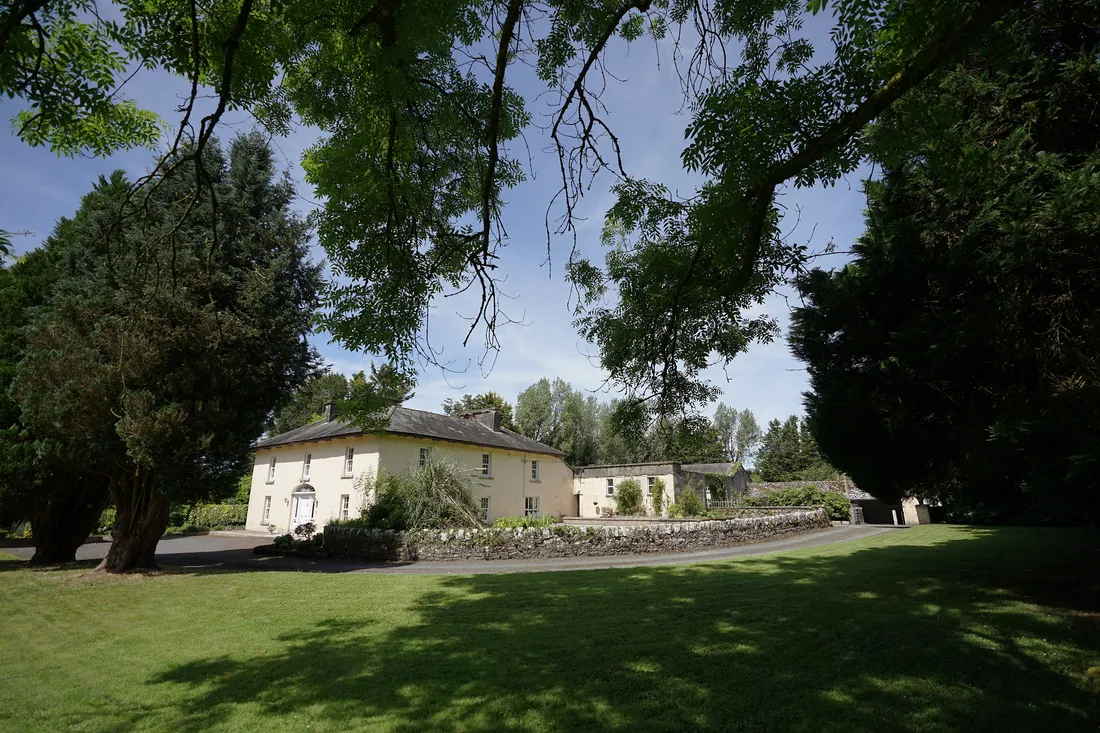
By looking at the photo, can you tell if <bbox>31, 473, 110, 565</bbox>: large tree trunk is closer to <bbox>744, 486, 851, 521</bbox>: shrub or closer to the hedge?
the hedge

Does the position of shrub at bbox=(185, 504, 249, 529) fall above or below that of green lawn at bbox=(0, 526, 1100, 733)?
above

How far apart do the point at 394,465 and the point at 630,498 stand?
47.5ft

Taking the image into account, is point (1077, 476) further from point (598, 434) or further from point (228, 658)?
point (598, 434)

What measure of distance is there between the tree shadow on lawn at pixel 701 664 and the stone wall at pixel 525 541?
304 inches

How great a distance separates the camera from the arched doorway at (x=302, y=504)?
27734mm

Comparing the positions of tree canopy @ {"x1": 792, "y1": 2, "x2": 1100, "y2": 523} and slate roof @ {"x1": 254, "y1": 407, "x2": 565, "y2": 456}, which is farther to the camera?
slate roof @ {"x1": 254, "y1": 407, "x2": 565, "y2": 456}

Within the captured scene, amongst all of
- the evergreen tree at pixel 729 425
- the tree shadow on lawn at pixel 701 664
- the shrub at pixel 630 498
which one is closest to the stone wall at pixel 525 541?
the tree shadow on lawn at pixel 701 664

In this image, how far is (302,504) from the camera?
1116 inches

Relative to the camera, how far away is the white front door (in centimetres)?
2781

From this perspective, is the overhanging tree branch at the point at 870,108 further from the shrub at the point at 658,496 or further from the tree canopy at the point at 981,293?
the shrub at the point at 658,496

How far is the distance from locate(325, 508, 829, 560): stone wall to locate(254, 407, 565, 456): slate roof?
6613 mm

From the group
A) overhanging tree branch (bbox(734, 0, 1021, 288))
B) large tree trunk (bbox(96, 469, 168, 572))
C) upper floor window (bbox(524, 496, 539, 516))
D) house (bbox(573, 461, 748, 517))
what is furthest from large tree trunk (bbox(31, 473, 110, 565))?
house (bbox(573, 461, 748, 517))

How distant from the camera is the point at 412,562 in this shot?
17109 mm

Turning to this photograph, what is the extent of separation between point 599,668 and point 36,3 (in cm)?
746
